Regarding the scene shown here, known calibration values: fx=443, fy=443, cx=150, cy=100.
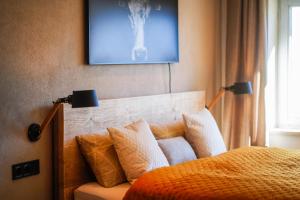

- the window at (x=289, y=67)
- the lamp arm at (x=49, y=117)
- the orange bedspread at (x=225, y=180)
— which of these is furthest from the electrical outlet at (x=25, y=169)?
the window at (x=289, y=67)

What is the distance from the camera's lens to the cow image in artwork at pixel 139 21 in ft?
11.2

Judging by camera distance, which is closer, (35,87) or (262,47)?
(35,87)

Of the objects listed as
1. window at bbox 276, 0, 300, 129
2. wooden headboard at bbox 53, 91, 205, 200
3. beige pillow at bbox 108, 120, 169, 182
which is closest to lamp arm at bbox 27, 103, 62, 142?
wooden headboard at bbox 53, 91, 205, 200

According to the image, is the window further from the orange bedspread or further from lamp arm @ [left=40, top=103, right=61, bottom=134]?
lamp arm @ [left=40, top=103, right=61, bottom=134]

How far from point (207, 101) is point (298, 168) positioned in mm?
1780

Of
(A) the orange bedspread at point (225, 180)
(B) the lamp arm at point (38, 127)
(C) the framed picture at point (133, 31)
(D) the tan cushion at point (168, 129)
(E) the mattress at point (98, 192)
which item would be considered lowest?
(E) the mattress at point (98, 192)

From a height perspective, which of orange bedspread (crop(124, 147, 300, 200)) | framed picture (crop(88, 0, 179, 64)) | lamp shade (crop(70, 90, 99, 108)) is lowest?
orange bedspread (crop(124, 147, 300, 200))

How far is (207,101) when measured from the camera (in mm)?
4500

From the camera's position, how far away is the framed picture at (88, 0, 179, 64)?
3112mm

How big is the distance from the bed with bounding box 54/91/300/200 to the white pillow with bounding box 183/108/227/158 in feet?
0.81

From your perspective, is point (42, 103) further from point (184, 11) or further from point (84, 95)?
point (184, 11)

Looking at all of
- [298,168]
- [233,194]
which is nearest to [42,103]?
[233,194]

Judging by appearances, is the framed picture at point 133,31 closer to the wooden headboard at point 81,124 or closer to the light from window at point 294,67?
the wooden headboard at point 81,124

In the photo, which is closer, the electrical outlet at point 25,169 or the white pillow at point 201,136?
the electrical outlet at point 25,169
